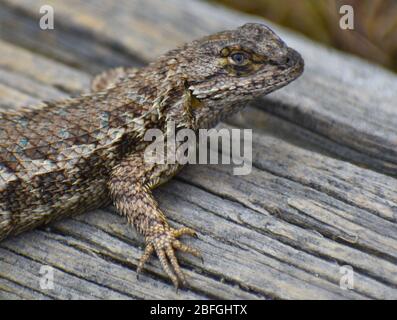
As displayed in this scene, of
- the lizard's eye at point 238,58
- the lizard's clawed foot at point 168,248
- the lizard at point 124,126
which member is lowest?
the lizard's clawed foot at point 168,248

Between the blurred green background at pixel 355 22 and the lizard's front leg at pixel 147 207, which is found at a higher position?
the blurred green background at pixel 355 22

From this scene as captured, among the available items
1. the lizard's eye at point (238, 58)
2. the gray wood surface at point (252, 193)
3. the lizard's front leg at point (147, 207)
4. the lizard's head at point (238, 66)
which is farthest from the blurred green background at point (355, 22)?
the lizard's front leg at point (147, 207)

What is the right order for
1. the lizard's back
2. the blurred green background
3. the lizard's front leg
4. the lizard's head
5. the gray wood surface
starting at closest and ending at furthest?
1. the gray wood surface
2. the lizard's front leg
3. the lizard's back
4. the lizard's head
5. the blurred green background

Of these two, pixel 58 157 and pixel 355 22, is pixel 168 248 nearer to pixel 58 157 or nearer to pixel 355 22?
pixel 58 157

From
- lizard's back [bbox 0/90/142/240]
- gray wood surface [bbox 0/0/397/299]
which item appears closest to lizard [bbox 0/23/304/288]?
lizard's back [bbox 0/90/142/240]

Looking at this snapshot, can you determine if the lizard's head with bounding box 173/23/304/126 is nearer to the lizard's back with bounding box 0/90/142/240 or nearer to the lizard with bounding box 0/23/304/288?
the lizard with bounding box 0/23/304/288

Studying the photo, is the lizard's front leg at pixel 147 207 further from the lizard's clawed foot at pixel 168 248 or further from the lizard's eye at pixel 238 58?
the lizard's eye at pixel 238 58

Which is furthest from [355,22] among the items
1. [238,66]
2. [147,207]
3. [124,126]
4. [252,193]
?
[147,207]

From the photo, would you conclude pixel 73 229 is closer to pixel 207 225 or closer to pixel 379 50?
pixel 207 225
